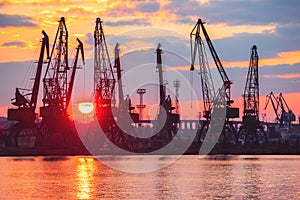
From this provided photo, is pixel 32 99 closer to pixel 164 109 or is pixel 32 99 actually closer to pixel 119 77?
pixel 119 77

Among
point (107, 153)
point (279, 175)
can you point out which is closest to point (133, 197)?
point (279, 175)

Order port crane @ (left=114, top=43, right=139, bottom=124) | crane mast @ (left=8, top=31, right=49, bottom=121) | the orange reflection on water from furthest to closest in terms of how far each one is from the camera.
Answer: port crane @ (left=114, top=43, right=139, bottom=124)
crane mast @ (left=8, top=31, right=49, bottom=121)
the orange reflection on water

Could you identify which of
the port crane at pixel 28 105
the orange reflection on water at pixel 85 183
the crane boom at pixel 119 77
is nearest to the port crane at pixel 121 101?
the crane boom at pixel 119 77

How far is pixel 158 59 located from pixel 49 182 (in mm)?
81959

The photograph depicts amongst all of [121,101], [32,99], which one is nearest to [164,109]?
[121,101]

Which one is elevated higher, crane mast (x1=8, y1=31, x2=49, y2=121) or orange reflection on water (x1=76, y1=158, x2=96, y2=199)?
crane mast (x1=8, y1=31, x2=49, y2=121)

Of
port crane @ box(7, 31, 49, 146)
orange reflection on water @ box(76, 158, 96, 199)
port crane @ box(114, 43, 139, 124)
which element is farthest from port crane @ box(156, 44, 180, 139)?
orange reflection on water @ box(76, 158, 96, 199)

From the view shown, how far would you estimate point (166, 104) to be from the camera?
155 meters

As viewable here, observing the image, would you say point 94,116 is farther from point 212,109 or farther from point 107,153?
point 212,109

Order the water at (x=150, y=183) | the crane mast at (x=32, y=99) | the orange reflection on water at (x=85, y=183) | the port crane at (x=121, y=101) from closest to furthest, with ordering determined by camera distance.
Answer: the water at (x=150, y=183)
the orange reflection on water at (x=85, y=183)
the crane mast at (x=32, y=99)
the port crane at (x=121, y=101)

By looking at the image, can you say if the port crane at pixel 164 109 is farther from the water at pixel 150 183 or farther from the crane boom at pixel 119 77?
the water at pixel 150 183

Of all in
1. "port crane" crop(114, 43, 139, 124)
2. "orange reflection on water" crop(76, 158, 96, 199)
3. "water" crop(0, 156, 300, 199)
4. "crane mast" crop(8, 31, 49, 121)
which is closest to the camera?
"water" crop(0, 156, 300, 199)

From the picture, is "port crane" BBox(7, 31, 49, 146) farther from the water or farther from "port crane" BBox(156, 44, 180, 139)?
the water

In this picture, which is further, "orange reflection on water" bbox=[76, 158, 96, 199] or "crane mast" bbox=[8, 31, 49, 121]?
"crane mast" bbox=[8, 31, 49, 121]
